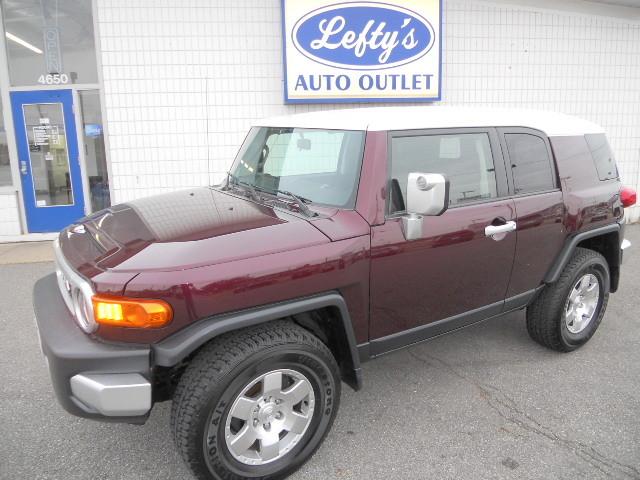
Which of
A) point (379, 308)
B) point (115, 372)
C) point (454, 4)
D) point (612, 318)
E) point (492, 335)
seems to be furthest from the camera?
point (454, 4)

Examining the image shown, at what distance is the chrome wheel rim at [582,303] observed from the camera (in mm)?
3957

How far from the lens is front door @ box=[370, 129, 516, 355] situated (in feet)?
9.30

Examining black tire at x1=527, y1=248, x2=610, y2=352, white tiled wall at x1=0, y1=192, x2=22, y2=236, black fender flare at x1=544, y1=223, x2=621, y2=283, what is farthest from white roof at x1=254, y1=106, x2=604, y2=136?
white tiled wall at x1=0, y1=192, x2=22, y2=236

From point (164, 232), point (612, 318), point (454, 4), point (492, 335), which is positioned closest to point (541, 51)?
point (454, 4)

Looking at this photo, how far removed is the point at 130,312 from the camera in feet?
7.30

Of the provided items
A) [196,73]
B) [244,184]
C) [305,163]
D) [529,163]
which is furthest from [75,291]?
[196,73]

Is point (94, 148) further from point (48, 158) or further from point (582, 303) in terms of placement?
point (582, 303)

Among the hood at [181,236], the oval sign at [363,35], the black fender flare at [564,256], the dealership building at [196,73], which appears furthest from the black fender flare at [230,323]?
the oval sign at [363,35]

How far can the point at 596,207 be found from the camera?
384 centimetres

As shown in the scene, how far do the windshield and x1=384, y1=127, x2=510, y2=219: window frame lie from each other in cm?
18

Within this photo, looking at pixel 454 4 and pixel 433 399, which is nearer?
pixel 433 399

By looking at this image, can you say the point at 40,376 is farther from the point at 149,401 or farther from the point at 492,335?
the point at 492,335

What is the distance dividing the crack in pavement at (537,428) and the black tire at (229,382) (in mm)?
1315

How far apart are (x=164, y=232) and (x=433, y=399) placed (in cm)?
205
